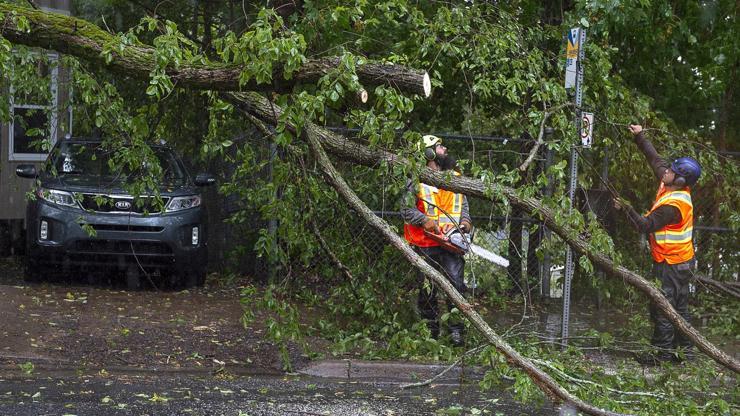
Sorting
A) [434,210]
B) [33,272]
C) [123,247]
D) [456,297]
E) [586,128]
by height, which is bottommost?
[33,272]

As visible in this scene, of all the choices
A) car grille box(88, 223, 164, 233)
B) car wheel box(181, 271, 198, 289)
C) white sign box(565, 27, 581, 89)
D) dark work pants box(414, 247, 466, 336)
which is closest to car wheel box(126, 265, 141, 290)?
car wheel box(181, 271, 198, 289)

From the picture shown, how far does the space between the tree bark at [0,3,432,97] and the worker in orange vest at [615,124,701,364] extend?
131 inches

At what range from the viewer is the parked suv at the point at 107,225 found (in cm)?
1198

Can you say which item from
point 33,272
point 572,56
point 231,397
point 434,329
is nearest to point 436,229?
point 434,329

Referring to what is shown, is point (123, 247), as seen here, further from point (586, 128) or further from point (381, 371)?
point (586, 128)

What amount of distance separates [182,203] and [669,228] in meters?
5.13

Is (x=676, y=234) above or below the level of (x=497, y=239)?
above

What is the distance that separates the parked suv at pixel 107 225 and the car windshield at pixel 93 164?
0.01 m

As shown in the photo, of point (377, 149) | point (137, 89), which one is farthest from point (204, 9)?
point (377, 149)

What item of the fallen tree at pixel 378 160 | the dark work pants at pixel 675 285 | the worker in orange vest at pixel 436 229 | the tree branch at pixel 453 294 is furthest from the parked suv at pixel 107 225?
the dark work pants at pixel 675 285

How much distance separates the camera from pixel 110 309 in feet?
36.0

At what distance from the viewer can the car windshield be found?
1260cm

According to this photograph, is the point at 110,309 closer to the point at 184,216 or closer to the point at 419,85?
the point at 184,216

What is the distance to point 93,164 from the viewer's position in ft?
41.7
